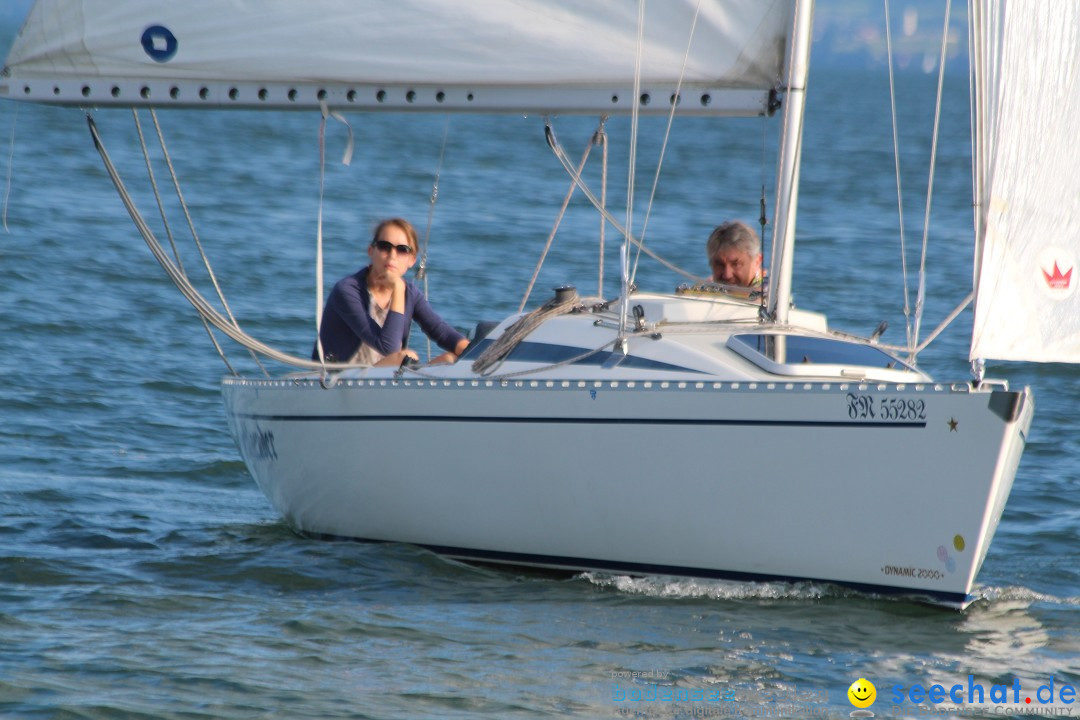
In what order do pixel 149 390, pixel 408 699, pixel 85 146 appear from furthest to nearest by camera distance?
pixel 85 146, pixel 149 390, pixel 408 699

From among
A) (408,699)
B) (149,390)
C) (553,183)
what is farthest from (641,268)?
(408,699)

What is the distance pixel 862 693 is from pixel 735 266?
99.0 inches

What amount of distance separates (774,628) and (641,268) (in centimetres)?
1258

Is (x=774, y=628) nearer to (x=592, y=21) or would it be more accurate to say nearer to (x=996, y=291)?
(x=996, y=291)

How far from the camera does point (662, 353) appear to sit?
6.41m

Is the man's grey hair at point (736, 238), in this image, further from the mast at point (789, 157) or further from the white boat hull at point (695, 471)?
the white boat hull at point (695, 471)

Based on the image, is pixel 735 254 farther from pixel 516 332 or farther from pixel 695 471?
pixel 695 471

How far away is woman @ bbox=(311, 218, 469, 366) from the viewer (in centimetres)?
749

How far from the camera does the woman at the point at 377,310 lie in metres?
7.49

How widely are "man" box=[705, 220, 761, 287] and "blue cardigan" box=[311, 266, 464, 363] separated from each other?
1392mm

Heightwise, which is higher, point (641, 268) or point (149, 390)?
point (641, 268)

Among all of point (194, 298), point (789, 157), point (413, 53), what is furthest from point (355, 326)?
point (789, 157)

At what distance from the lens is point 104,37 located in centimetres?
659

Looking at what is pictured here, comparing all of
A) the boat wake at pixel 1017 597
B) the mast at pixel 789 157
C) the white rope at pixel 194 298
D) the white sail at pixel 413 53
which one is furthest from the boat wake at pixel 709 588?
the white sail at pixel 413 53
